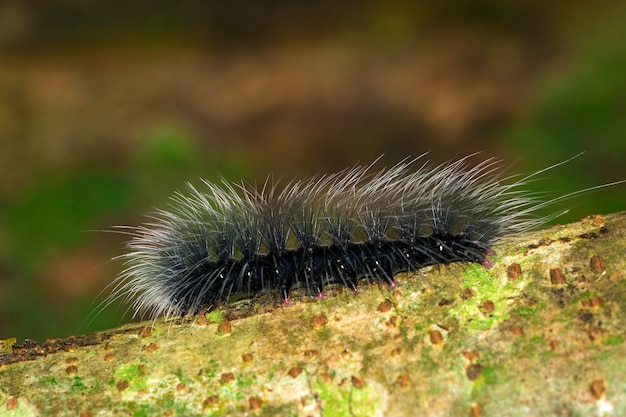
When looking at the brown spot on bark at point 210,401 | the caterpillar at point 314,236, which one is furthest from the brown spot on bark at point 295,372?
the caterpillar at point 314,236

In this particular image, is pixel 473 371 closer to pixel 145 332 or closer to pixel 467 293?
pixel 467 293

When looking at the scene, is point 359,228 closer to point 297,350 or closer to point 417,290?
point 417,290

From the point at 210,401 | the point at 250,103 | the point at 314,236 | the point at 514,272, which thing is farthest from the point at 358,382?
the point at 250,103

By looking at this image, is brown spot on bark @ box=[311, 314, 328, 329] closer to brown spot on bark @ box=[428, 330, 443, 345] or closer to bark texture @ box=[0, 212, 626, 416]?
bark texture @ box=[0, 212, 626, 416]

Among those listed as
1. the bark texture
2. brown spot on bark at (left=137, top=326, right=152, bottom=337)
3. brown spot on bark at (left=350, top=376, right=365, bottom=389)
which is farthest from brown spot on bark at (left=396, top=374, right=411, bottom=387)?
brown spot on bark at (left=137, top=326, right=152, bottom=337)

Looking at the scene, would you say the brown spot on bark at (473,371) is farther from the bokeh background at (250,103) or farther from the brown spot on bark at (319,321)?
the bokeh background at (250,103)

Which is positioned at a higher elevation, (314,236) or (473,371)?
(314,236)
